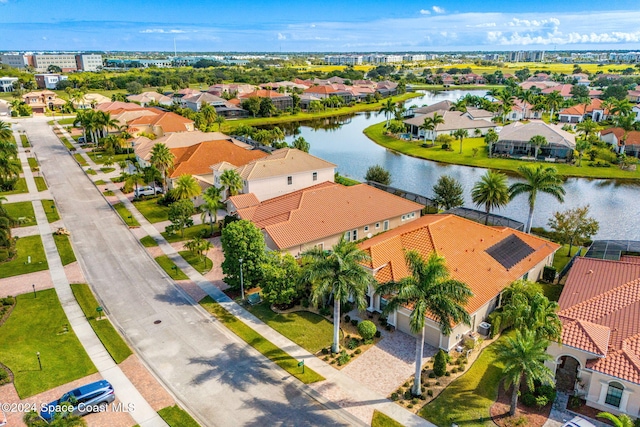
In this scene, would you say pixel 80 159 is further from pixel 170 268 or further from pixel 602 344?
pixel 602 344

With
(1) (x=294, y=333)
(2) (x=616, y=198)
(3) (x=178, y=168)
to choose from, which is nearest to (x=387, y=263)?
(1) (x=294, y=333)

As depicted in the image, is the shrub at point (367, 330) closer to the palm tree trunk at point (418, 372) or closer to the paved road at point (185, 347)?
the palm tree trunk at point (418, 372)

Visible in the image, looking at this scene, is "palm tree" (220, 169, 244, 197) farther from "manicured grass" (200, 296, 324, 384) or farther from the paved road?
"manicured grass" (200, 296, 324, 384)

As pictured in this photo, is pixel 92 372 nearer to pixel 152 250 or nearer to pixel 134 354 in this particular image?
pixel 134 354

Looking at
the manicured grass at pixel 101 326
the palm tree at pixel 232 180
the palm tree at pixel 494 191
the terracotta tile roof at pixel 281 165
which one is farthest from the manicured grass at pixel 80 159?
the palm tree at pixel 494 191

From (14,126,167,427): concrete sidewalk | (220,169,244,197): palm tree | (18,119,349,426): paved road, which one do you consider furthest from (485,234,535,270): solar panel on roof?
(220,169,244,197): palm tree
